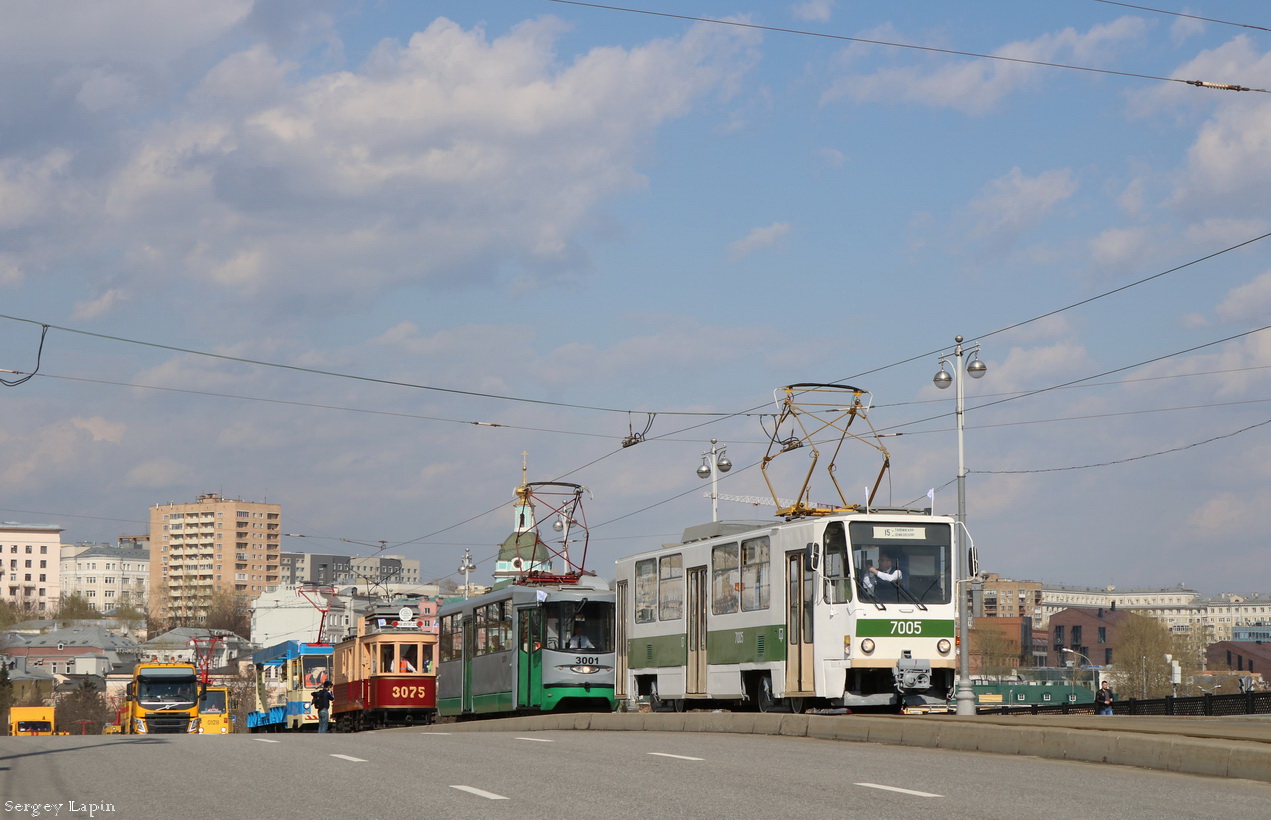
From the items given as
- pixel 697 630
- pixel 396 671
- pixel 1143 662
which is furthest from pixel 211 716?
pixel 1143 662

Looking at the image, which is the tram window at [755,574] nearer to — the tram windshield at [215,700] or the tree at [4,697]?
the tram windshield at [215,700]

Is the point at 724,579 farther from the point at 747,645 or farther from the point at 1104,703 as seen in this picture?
the point at 1104,703

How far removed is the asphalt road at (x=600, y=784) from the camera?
11359 mm

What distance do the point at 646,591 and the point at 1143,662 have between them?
8707 cm

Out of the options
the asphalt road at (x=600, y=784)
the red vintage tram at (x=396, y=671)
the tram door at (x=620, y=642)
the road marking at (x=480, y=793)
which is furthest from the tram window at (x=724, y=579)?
the red vintage tram at (x=396, y=671)

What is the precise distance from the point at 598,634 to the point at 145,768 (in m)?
16.8

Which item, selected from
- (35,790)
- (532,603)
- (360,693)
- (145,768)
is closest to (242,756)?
(145,768)

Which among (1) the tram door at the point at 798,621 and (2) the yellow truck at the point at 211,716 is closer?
(1) the tram door at the point at 798,621

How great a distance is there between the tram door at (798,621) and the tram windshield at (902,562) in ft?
2.78

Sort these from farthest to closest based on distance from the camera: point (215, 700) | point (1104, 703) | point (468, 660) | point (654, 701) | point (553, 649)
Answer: point (215, 700) < point (1104, 703) < point (468, 660) < point (553, 649) < point (654, 701)

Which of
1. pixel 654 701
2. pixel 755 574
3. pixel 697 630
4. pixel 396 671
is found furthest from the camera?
pixel 396 671

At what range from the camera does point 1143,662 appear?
10769 cm

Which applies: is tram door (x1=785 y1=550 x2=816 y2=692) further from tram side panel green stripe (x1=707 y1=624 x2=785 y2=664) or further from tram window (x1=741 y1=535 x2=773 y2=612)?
tram window (x1=741 y1=535 x2=773 y2=612)

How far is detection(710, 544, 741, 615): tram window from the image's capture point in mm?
26062
